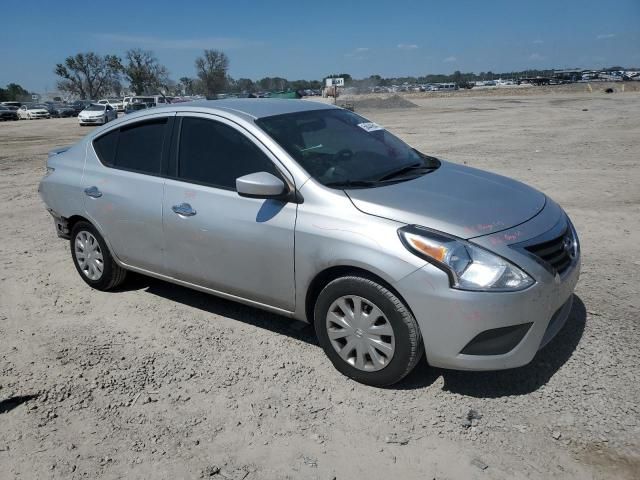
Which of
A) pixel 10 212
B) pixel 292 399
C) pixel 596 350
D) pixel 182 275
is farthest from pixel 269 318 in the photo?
pixel 10 212

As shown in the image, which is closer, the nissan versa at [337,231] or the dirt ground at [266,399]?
the dirt ground at [266,399]

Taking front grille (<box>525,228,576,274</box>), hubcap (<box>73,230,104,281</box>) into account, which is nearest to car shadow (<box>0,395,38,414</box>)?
hubcap (<box>73,230,104,281</box>)

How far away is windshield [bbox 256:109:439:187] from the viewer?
370cm

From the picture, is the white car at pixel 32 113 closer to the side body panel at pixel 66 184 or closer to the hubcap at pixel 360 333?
the side body panel at pixel 66 184

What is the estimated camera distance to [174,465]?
280cm

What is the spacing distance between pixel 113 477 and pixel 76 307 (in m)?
2.45

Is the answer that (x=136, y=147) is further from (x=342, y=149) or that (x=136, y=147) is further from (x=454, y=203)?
(x=454, y=203)

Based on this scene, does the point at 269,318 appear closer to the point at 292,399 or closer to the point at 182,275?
the point at 182,275

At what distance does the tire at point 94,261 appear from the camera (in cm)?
490

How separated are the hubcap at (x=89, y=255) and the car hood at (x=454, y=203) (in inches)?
108

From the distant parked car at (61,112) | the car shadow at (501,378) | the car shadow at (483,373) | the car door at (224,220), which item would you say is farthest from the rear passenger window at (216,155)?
the distant parked car at (61,112)

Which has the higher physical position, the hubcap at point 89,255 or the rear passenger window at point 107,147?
the rear passenger window at point 107,147

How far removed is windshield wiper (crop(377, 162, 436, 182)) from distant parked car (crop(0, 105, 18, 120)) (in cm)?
5094

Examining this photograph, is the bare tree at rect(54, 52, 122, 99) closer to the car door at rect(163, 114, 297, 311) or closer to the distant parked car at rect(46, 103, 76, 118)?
the distant parked car at rect(46, 103, 76, 118)
